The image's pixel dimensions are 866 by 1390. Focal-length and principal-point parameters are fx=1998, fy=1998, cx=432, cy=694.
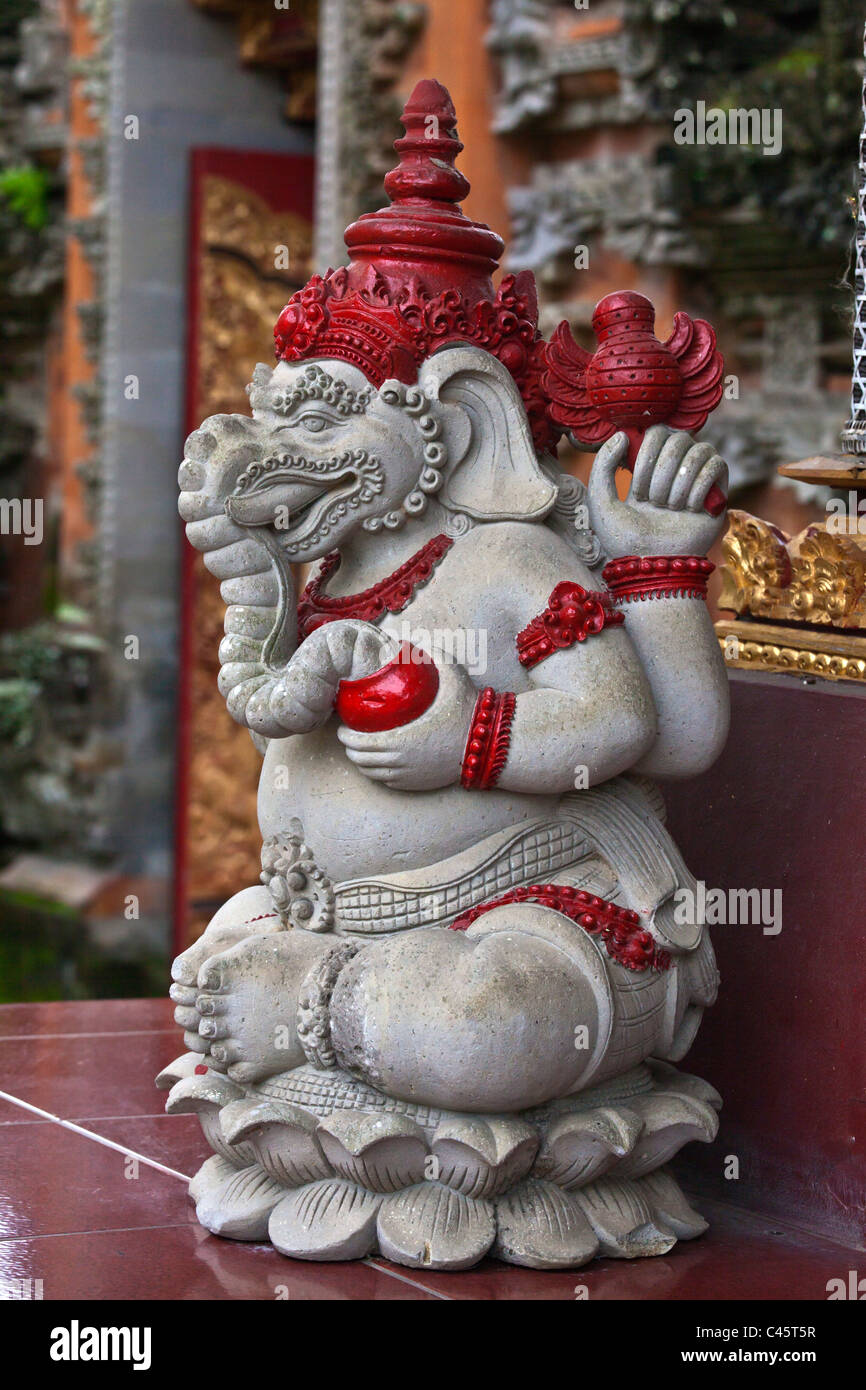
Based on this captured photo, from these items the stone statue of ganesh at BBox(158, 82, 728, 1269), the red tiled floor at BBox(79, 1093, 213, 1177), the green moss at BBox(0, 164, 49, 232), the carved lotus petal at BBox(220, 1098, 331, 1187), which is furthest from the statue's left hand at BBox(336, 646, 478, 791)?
the green moss at BBox(0, 164, 49, 232)

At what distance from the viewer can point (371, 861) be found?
105 inches

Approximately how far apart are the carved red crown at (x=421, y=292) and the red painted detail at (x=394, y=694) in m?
0.41

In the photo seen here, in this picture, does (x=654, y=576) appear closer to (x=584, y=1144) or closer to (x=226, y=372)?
(x=584, y=1144)

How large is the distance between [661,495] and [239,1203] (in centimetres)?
112

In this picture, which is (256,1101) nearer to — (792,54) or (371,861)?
(371,861)

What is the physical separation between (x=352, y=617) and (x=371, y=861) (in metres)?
0.34

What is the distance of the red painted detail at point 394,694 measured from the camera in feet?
8.44

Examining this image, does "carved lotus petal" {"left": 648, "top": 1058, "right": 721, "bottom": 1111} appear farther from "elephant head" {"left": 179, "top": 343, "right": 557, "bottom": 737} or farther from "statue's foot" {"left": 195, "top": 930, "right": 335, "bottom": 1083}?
"elephant head" {"left": 179, "top": 343, "right": 557, "bottom": 737}

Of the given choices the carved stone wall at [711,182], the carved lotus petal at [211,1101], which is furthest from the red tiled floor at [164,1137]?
the carved stone wall at [711,182]

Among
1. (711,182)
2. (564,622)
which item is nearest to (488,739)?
(564,622)

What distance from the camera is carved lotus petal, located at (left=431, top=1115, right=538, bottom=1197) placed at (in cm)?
255

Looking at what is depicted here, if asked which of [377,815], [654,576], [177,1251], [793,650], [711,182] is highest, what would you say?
[711,182]

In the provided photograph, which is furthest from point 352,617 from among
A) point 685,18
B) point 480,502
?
point 685,18

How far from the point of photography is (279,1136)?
2.65 m
